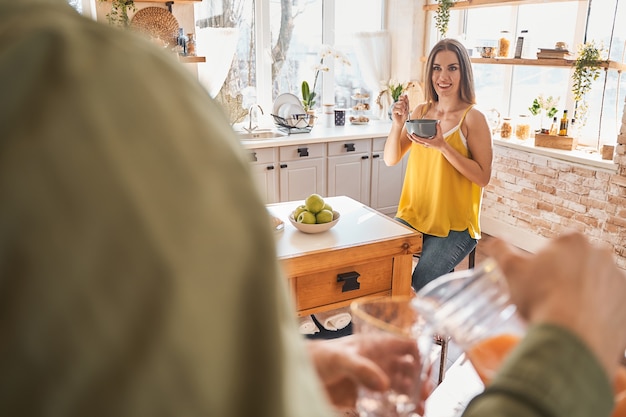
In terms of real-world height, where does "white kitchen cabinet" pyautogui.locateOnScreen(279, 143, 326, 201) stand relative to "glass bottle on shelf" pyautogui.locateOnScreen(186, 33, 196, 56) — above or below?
below

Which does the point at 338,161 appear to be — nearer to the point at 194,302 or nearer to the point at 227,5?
the point at 227,5

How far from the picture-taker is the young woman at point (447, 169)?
2.56m

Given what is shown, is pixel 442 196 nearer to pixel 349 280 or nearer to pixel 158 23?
pixel 349 280

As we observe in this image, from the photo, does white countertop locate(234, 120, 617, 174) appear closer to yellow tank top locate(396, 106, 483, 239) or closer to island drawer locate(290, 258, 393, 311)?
Result: yellow tank top locate(396, 106, 483, 239)

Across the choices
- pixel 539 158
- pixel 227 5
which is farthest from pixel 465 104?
pixel 227 5

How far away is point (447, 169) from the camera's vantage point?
2639 millimetres

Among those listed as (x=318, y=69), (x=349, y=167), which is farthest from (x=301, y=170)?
(x=318, y=69)

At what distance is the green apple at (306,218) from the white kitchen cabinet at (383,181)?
2547mm

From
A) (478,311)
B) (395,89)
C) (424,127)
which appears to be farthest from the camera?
(395,89)

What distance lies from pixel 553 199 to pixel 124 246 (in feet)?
13.2

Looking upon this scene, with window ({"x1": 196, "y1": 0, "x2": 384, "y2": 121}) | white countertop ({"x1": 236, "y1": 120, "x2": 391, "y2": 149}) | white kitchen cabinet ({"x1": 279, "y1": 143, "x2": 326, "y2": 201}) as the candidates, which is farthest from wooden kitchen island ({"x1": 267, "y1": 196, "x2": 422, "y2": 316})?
window ({"x1": 196, "y1": 0, "x2": 384, "y2": 121})

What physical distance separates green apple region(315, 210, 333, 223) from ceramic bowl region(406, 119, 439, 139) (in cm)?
68

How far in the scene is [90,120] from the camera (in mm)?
236

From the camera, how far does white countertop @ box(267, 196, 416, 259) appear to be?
198 centimetres
